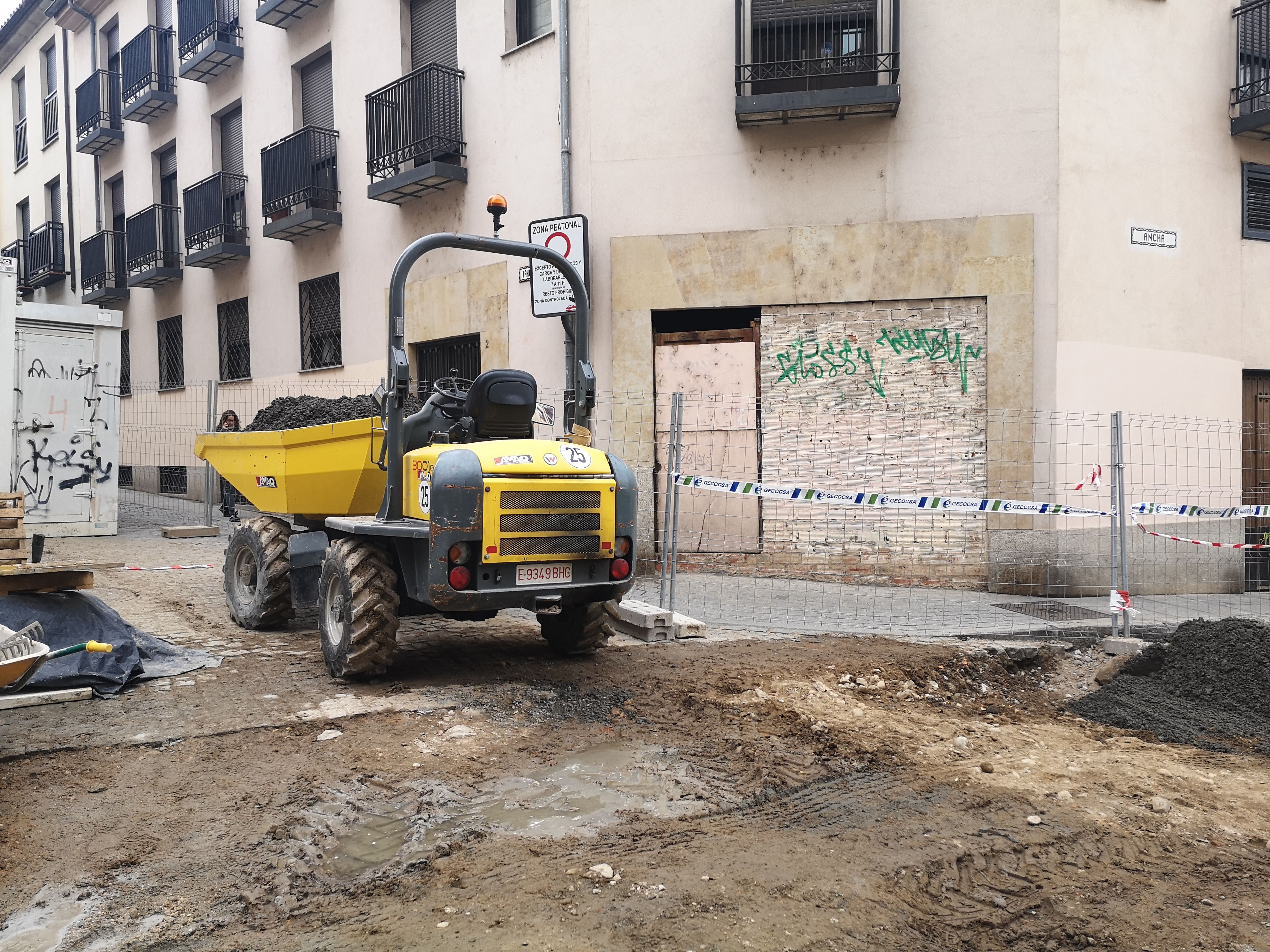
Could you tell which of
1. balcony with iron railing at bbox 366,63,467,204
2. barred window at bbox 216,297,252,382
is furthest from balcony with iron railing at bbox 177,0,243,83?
balcony with iron railing at bbox 366,63,467,204

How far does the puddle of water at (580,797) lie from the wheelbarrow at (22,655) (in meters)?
1.72

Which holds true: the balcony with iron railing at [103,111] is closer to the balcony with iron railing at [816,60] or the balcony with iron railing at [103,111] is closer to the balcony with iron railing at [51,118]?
the balcony with iron railing at [51,118]

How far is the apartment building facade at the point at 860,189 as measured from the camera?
9758mm

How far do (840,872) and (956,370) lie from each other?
7.48 meters

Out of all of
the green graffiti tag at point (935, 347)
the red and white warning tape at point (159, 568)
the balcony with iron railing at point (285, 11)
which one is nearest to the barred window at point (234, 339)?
the balcony with iron railing at point (285, 11)

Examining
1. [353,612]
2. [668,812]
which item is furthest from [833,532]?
[668,812]

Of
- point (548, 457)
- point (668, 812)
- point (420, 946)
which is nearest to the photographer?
point (420, 946)

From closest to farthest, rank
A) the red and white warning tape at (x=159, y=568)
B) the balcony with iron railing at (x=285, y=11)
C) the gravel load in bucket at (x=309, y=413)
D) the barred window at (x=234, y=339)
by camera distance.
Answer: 1. the gravel load in bucket at (x=309, y=413)
2. the red and white warning tape at (x=159, y=568)
3. the balcony with iron railing at (x=285, y=11)
4. the barred window at (x=234, y=339)

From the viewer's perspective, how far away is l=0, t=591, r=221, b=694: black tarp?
5.52 meters

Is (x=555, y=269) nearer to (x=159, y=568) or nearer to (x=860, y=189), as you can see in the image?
(x=860, y=189)

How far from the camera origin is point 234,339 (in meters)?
18.1

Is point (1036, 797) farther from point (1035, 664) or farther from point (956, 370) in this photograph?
point (956, 370)

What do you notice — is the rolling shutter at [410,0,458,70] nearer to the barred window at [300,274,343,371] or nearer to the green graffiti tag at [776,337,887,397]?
the barred window at [300,274,343,371]

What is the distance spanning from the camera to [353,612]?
5582mm
